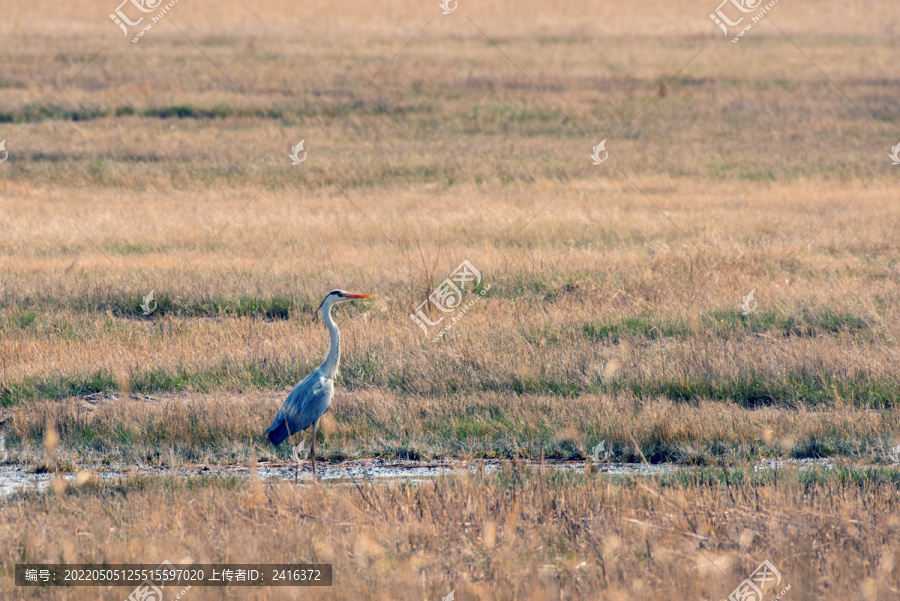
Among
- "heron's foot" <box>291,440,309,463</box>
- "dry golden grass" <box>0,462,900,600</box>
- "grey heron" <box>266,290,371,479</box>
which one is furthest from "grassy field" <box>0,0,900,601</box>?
"grey heron" <box>266,290,371,479</box>

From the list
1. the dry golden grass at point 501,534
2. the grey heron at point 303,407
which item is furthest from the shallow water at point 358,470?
the dry golden grass at point 501,534

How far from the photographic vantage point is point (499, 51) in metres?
42.3

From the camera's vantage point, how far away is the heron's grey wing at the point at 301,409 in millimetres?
7195

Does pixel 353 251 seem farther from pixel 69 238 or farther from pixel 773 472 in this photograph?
pixel 773 472

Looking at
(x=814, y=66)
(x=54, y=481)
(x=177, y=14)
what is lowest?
(x=54, y=481)

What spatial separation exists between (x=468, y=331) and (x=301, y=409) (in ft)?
12.4

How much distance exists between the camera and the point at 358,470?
768cm

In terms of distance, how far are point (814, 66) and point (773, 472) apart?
119ft

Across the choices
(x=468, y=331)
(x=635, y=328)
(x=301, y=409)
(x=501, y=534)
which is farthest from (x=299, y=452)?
(x=635, y=328)

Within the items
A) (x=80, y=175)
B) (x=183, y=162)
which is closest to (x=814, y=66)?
(x=183, y=162)

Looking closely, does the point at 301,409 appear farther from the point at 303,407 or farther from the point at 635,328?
the point at 635,328

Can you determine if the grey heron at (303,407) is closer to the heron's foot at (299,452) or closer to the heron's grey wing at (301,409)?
the heron's grey wing at (301,409)

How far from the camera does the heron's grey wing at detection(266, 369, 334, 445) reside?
23.6 ft

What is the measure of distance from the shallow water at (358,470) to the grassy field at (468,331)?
0.14 m
